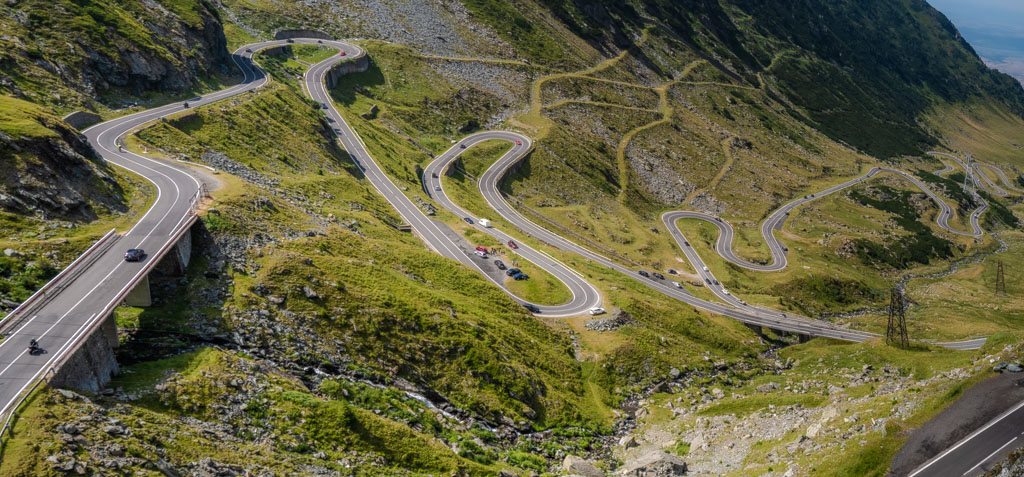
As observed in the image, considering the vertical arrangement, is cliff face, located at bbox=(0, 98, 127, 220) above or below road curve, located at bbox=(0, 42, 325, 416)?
above

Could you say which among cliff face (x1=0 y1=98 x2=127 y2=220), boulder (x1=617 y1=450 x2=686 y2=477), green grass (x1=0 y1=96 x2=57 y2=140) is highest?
green grass (x1=0 y1=96 x2=57 y2=140)

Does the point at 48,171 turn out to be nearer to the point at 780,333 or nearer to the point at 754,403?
the point at 754,403

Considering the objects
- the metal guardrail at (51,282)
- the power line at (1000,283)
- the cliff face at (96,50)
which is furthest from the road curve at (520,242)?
the power line at (1000,283)

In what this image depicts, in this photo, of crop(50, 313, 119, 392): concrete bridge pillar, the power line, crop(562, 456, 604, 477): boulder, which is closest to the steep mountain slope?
crop(50, 313, 119, 392): concrete bridge pillar

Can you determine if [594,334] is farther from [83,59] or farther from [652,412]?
[83,59]

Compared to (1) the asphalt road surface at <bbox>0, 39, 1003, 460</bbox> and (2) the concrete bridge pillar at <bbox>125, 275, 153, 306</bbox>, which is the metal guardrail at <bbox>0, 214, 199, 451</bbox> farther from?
(2) the concrete bridge pillar at <bbox>125, 275, 153, 306</bbox>

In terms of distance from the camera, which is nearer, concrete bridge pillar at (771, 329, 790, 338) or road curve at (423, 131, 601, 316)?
road curve at (423, 131, 601, 316)
